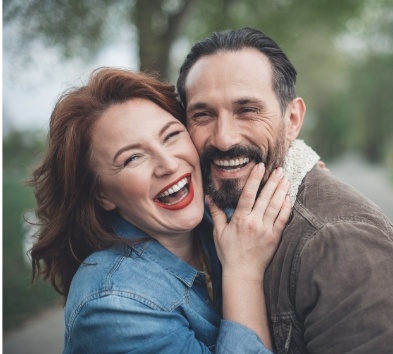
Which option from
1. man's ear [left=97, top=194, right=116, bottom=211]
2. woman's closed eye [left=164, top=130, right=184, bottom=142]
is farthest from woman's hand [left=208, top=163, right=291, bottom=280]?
man's ear [left=97, top=194, right=116, bottom=211]

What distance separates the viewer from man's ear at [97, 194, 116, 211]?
225 cm

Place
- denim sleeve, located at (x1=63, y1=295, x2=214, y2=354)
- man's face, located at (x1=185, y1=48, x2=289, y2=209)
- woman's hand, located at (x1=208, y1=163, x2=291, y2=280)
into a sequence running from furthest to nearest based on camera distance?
1. man's face, located at (x1=185, y1=48, x2=289, y2=209)
2. woman's hand, located at (x1=208, y1=163, x2=291, y2=280)
3. denim sleeve, located at (x1=63, y1=295, x2=214, y2=354)

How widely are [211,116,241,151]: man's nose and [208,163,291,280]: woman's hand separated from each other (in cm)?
15

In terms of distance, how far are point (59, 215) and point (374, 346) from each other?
4.77ft

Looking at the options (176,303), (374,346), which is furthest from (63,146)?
(374,346)

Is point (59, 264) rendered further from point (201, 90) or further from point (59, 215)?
point (201, 90)

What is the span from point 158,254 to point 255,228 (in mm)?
463

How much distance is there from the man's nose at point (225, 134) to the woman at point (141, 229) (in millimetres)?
151

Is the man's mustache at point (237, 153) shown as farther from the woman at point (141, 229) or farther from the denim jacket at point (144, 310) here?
the denim jacket at point (144, 310)

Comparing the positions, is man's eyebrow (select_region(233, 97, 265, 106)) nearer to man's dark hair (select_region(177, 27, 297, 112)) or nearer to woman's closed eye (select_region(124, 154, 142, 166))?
man's dark hair (select_region(177, 27, 297, 112))

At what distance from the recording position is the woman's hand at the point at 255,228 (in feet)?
6.49

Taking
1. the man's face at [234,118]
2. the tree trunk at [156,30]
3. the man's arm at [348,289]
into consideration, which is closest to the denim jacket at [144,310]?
the man's arm at [348,289]

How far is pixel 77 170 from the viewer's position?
7.18 feet

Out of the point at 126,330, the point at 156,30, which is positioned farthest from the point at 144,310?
the point at 156,30
